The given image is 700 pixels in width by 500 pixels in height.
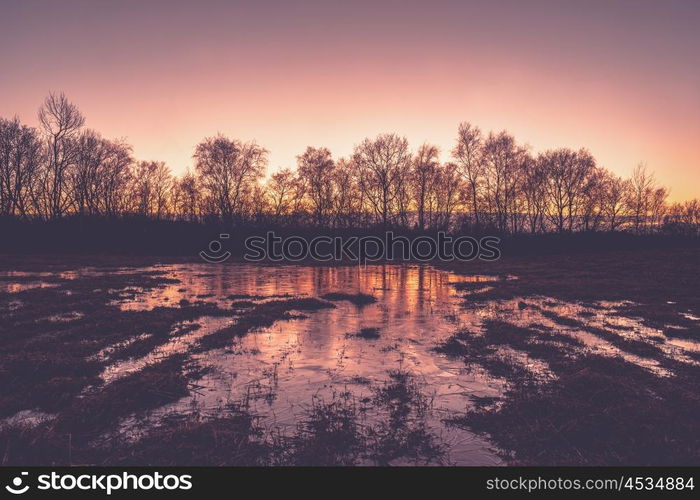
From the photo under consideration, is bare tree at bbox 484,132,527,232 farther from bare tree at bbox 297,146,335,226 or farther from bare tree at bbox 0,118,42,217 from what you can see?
bare tree at bbox 0,118,42,217

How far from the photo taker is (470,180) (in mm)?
68438

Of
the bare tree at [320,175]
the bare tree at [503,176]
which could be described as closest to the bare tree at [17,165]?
the bare tree at [320,175]

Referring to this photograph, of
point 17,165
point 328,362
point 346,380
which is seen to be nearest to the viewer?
point 346,380

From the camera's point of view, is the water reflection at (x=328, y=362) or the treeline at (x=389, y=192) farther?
the treeline at (x=389, y=192)

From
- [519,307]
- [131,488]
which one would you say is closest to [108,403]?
[131,488]

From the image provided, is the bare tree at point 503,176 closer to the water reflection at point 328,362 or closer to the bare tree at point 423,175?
the bare tree at point 423,175

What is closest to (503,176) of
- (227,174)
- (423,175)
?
(423,175)

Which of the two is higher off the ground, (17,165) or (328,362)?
(17,165)

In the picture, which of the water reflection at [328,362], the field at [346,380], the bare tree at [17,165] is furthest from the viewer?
the bare tree at [17,165]

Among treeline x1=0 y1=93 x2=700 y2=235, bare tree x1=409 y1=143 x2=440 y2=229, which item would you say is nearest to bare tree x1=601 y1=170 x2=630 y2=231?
treeline x1=0 y1=93 x2=700 y2=235

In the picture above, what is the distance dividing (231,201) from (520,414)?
228 feet

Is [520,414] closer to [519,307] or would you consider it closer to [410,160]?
[519,307]

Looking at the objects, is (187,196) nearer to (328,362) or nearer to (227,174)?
(227,174)

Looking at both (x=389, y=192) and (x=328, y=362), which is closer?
(x=328, y=362)
